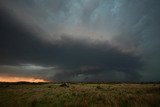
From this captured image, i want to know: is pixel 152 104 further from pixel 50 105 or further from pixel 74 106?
pixel 50 105

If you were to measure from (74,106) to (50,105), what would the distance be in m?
3.65

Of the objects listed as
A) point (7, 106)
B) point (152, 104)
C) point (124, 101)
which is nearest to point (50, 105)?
point (7, 106)

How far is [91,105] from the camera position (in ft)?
66.6

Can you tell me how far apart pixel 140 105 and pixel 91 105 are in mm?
5815

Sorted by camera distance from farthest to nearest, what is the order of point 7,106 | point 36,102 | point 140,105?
point 36,102, point 7,106, point 140,105

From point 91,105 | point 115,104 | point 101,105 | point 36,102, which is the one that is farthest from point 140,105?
point 36,102

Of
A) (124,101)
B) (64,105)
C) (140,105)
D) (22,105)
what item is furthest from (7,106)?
(140,105)

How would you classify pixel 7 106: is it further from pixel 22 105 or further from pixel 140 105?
pixel 140 105

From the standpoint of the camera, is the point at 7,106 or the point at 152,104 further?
the point at 7,106

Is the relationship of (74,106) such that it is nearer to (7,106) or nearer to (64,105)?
(64,105)

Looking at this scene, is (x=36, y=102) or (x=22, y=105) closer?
(x=22, y=105)

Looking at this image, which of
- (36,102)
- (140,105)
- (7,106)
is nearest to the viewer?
(140,105)

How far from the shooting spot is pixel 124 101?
71.5 feet

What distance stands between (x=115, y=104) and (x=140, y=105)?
291 cm
